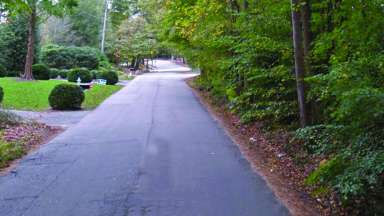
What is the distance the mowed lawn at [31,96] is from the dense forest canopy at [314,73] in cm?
535

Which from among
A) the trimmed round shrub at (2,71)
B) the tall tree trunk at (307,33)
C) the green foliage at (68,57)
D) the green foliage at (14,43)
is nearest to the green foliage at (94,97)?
the trimmed round shrub at (2,71)

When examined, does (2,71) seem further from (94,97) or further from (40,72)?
(94,97)

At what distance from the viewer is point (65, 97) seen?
64.1ft

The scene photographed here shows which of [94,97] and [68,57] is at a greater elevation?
[68,57]

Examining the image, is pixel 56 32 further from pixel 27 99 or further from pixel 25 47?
pixel 27 99

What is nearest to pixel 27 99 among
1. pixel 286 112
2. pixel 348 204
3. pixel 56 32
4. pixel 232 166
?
pixel 286 112

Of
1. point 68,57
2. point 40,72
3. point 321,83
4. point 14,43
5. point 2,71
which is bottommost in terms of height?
point 321,83

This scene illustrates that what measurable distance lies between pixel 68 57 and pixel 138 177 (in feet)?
140

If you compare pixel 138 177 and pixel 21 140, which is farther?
pixel 21 140

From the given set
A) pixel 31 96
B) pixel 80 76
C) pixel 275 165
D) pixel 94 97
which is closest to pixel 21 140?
pixel 275 165

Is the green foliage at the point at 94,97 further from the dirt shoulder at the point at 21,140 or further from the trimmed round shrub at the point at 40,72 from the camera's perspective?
the trimmed round shrub at the point at 40,72

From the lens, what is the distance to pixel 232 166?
29.3ft

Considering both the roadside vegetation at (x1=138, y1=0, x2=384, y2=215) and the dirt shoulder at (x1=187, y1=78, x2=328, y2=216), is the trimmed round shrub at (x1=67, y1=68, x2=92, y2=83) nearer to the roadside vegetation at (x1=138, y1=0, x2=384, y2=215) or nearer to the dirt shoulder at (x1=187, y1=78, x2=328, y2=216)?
the roadside vegetation at (x1=138, y1=0, x2=384, y2=215)

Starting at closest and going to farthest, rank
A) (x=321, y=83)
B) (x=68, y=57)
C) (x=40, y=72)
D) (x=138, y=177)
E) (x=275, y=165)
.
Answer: (x=138, y=177) < (x=321, y=83) < (x=275, y=165) < (x=40, y=72) < (x=68, y=57)
